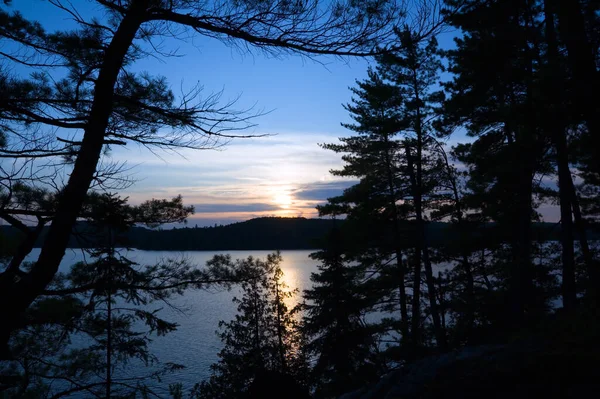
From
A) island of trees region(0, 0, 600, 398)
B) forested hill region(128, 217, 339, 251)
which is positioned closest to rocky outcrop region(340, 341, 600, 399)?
island of trees region(0, 0, 600, 398)

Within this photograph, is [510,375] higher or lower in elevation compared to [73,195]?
lower

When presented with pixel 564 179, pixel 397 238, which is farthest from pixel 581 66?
pixel 397 238

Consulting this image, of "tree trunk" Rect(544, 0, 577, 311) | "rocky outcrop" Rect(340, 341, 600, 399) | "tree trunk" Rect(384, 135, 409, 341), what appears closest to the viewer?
"rocky outcrop" Rect(340, 341, 600, 399)

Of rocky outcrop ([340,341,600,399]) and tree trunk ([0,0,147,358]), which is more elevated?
tree trunk ([0,0,147,358])

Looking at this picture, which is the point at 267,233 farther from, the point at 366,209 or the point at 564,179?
the point at 564,179

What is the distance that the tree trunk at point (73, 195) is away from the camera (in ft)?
11.8

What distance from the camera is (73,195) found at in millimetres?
3707

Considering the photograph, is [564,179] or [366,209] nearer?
[564,179]

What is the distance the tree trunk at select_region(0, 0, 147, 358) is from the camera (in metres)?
3.60

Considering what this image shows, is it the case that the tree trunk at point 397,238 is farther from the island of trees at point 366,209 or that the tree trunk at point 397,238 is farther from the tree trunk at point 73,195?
the tree trunk at point 73,195

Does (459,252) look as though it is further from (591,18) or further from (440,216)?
(591,18)

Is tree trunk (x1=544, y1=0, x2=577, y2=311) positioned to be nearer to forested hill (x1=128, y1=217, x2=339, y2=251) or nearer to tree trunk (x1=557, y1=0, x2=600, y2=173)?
tree trunk (x1=557, y1=0, x2=600, y2=173)

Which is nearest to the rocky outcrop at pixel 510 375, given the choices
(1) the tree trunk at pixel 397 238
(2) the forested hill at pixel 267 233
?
(1) the tree trunk at pixel 397 238

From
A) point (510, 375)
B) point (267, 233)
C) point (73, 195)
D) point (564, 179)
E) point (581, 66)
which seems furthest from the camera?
point (267, 233)
